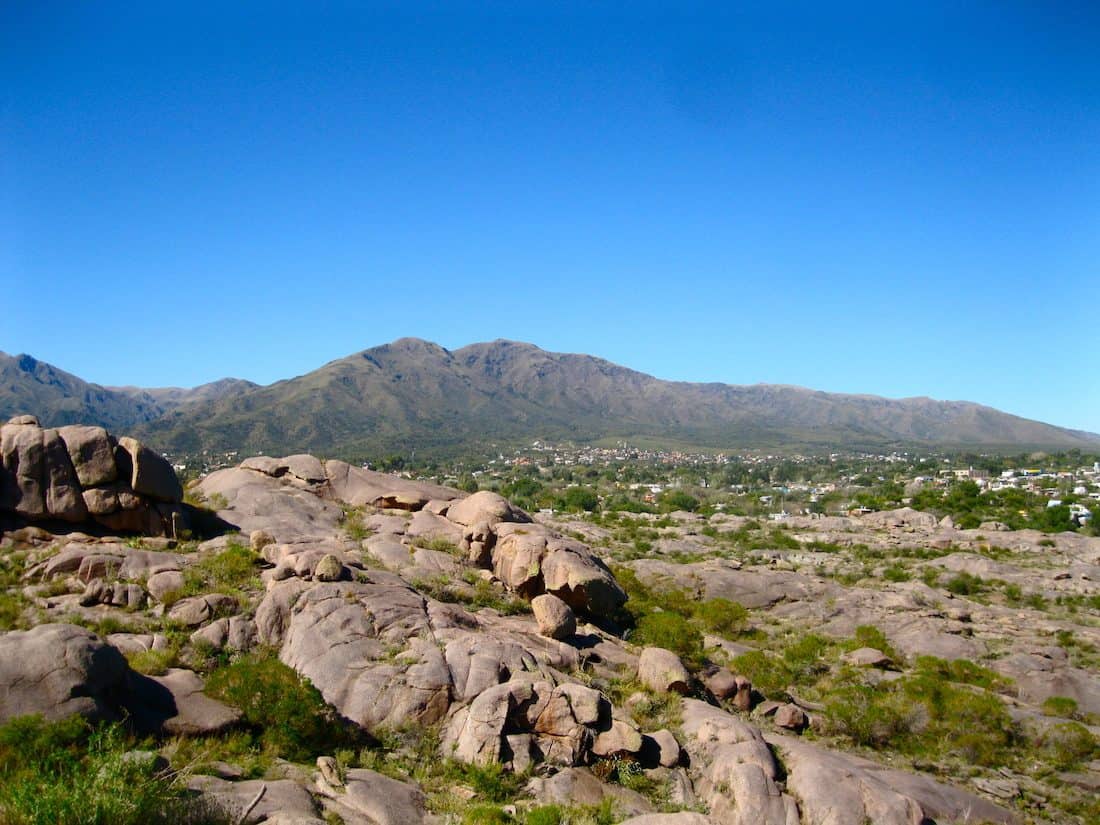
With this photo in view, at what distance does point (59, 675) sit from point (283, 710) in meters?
4.17

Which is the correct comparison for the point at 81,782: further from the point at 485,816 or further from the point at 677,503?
the point at 677,503

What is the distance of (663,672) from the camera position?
64.4 ft

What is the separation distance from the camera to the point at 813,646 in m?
31.8

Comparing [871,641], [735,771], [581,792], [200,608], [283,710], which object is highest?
[200,608]

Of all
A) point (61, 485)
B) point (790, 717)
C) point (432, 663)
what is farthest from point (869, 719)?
point (61, 485)

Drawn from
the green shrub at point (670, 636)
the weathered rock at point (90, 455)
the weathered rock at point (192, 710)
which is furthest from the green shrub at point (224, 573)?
the green shrub at point (670, 636)

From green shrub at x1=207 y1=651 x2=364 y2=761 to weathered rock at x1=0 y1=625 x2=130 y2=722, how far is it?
7.09ft

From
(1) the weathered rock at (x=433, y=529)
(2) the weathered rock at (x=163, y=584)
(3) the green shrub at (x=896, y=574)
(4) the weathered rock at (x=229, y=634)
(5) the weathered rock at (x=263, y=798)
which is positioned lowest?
(3) the green shrub at (x=896, y=574)

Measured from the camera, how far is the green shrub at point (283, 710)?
46.2 ft

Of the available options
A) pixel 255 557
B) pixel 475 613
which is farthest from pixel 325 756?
pixel 255 557

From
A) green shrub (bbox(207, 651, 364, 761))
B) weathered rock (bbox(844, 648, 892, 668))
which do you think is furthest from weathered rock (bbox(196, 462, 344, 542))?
weathered rock (bbox(844, 648, 892, 668))

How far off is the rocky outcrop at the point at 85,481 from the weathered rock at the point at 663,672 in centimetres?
1747

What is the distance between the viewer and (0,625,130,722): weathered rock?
41.2ft

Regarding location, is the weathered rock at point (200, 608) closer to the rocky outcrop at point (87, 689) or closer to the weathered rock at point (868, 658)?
the rocky outcrop at point (87, 689)
